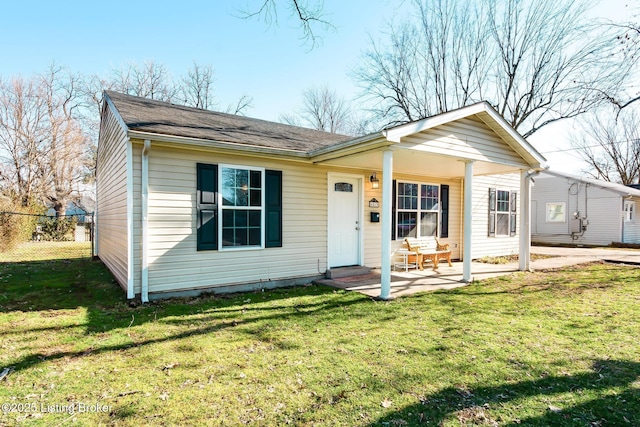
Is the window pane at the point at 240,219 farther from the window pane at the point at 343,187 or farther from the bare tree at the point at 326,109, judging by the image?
the bare tree at the point at 326,109

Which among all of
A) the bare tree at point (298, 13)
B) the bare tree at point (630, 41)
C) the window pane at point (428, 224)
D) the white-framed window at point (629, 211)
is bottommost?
the window pane at point (428, 224)

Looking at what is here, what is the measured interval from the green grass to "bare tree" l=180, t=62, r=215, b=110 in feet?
76.5

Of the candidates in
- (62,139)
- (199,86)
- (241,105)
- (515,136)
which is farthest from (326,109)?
(515,136)

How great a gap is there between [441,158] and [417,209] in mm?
2658

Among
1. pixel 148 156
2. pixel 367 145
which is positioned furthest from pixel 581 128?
pixel 148 156

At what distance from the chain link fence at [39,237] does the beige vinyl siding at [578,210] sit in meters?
21.8

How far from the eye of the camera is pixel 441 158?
6.94 m

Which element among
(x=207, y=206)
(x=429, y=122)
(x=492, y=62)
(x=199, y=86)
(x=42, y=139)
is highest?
(x=199, y=86)

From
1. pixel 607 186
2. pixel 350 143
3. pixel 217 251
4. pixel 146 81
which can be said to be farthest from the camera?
pixel 146 81

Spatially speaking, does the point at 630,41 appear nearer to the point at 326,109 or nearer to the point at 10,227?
the point at 10,227

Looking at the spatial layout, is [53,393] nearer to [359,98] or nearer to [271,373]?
[271,373]

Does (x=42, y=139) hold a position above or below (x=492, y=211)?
above

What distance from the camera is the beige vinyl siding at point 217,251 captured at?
5.60 metres

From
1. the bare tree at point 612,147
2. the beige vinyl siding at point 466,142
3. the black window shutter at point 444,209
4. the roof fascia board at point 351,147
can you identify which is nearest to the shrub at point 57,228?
the roof fascia board at point 351,147
